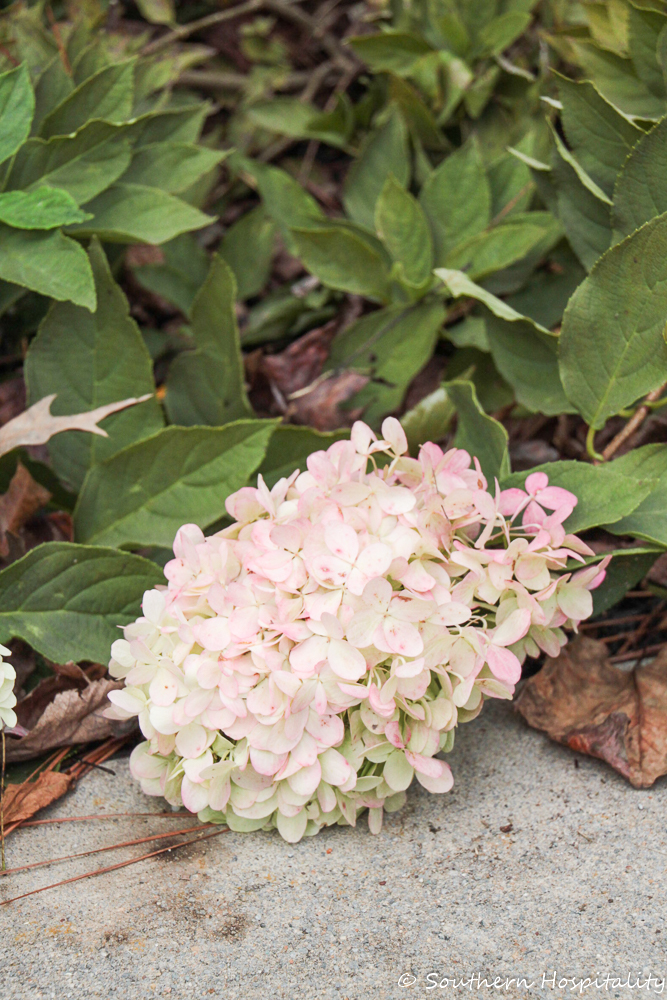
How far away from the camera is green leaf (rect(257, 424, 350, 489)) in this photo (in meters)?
1.21

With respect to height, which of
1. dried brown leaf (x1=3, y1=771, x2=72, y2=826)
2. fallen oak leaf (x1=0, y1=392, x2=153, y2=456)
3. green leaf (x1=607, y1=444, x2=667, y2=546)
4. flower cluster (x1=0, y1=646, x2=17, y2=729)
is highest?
fallen oak leaf (x1=0, y1=392, x2=153, y2=456)

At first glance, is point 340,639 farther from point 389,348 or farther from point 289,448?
point 389,348

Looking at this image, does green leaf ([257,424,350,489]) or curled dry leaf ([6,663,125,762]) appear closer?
curled dry leaf ([6,663,125,762])

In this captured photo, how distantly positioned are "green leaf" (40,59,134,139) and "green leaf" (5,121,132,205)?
0.22 ft

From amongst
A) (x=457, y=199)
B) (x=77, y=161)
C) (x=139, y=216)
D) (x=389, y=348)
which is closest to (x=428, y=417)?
(x=389, y=348)

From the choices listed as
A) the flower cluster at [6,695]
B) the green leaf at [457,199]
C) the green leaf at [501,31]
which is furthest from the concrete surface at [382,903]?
the green leaf at [501,31]

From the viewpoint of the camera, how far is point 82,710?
1.00 meters

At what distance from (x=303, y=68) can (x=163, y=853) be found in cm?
182

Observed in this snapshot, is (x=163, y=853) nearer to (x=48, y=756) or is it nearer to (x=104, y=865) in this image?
(x=104, y=865)

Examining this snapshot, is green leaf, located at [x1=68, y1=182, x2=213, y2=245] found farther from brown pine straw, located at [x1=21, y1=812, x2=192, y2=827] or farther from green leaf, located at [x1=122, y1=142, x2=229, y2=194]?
brown pine straw, located at [x1=21, y1=812, x2=192, y2=827]

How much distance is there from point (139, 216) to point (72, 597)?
2.01ft

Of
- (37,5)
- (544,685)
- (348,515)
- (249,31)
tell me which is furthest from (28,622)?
(249,31)


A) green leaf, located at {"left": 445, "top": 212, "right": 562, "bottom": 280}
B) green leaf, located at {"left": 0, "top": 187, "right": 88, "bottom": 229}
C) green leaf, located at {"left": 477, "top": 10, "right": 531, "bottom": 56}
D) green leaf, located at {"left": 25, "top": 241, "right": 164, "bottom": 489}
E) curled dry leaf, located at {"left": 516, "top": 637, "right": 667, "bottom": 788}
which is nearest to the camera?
curled dry leaf, located at {"left": 516, "top": 637, "right": 667, "bottom": 788}

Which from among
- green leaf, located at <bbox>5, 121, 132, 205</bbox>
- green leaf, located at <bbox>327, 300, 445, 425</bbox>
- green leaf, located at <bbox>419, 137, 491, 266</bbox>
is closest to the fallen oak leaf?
green leaf, located at <bbox>5, 121, 132, 205</bbox>
